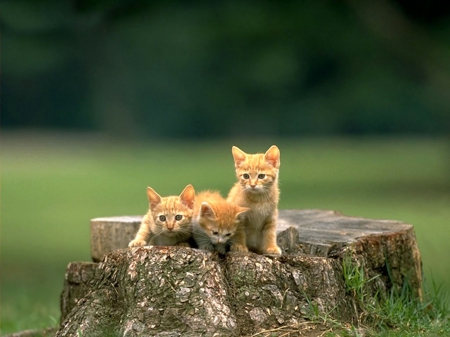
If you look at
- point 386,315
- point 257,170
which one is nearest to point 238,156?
point 257,170

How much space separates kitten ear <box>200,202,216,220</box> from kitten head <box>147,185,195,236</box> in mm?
222

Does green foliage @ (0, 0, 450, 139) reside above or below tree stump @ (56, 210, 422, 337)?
above

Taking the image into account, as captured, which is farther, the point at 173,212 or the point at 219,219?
the point at 173,212

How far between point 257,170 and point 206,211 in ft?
1.54

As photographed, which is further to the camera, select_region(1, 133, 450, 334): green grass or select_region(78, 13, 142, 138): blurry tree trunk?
select_region(78, 13, 142, 138): blurry tree trunk

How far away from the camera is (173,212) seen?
19.1ft

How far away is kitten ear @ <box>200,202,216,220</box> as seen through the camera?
5.61m

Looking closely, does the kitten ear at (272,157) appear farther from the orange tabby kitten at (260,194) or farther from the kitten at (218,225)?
the kitten at (218,225)

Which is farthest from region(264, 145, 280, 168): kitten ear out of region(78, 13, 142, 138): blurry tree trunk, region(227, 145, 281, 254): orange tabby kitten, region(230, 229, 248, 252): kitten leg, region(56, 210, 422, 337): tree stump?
region(78, 13, 142, 138): blurry tree trunk

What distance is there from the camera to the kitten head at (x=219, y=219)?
5613mm

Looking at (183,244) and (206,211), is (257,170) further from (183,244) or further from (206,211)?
(183,244)

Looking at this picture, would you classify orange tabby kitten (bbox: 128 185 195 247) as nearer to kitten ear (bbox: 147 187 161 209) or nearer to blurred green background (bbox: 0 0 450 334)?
kitten ear (bbox: 147 187 161 209)

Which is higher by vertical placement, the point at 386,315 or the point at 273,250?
the point at 273,250

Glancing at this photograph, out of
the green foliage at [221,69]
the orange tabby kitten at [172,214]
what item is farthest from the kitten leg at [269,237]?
the green foliage at [221,69]
